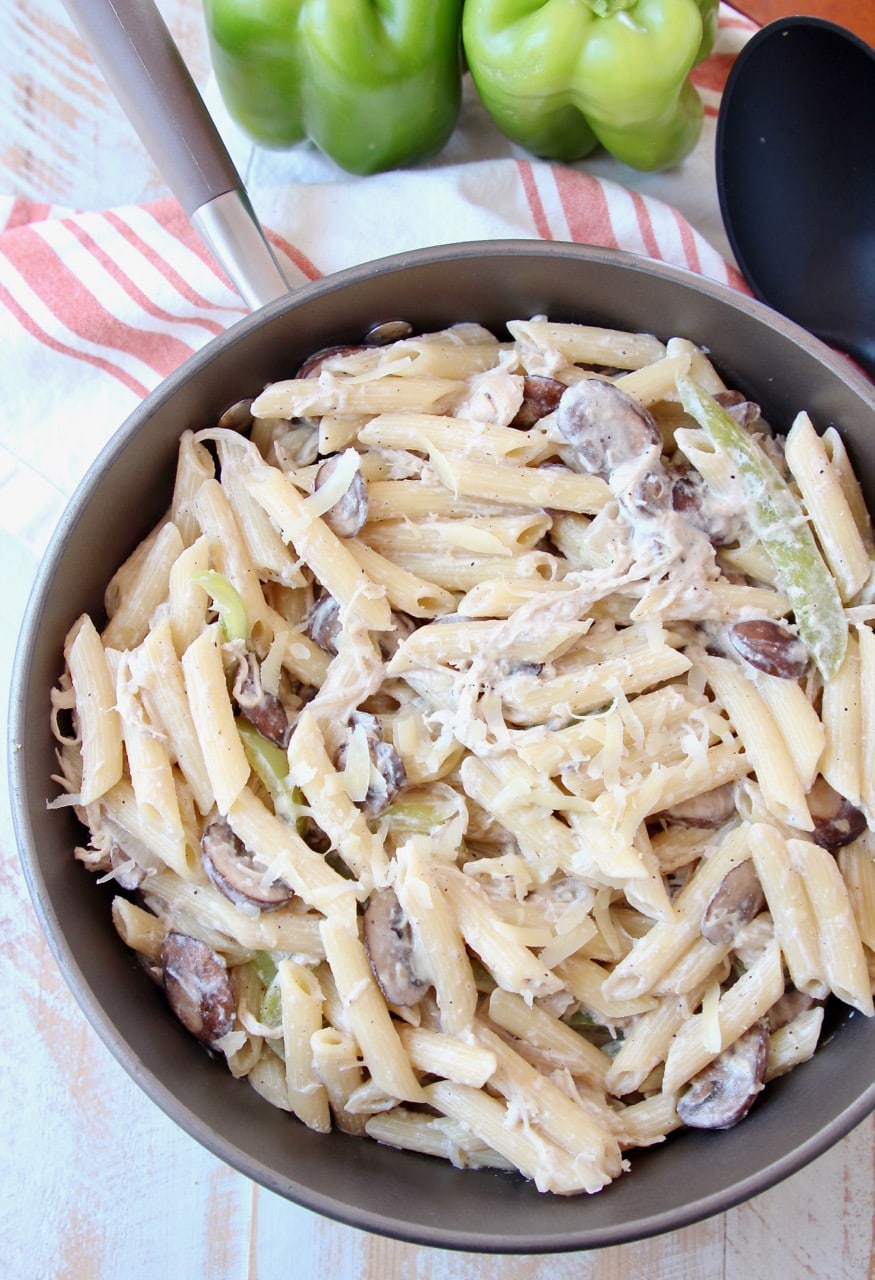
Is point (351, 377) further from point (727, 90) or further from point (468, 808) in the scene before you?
point (727, 90)

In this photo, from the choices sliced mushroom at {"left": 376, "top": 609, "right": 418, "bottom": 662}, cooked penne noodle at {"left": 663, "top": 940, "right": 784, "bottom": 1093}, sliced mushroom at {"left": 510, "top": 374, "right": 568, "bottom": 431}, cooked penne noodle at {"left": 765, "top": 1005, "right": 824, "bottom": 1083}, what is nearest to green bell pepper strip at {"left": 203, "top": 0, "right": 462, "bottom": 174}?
sliced mushroom at {"left": 510, "top": 374, "right": 568, "bottom": 431}

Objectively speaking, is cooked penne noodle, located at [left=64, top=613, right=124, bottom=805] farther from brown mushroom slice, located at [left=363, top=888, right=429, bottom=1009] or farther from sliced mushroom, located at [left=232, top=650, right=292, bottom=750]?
brown mushroom slice, located at [left=363, top=888, right=429, bottom=1009]

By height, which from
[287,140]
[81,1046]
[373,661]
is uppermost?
[287,140]

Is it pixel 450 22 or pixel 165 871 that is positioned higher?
pixel 450 22

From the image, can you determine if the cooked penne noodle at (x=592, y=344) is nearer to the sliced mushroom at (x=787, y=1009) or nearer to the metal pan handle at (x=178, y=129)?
the metal pan handle at (x=178, y=129)

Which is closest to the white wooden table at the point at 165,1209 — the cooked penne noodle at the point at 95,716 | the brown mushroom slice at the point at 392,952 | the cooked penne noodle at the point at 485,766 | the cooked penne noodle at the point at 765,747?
the cooked penne noodle at the point at 485,766

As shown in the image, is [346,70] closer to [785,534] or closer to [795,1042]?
[785,534]

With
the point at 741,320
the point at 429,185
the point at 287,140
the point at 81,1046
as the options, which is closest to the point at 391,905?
the point at 81,1046
